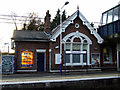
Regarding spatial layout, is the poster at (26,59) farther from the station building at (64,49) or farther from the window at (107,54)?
the window at (107,54)

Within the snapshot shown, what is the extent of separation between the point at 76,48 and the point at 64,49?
1.66 meters

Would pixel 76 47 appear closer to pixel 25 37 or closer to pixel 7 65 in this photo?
pixel 25 37

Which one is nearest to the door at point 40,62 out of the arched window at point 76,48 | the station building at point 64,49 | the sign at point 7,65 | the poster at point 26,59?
the station building at point 64,49

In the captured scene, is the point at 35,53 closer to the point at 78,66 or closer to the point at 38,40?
the point at 38,40

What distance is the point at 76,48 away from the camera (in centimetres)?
2388

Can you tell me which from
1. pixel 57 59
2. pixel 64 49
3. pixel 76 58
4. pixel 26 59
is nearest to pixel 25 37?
pixel 26 59

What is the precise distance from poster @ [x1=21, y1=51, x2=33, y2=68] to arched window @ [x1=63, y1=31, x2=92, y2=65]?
4389 mm

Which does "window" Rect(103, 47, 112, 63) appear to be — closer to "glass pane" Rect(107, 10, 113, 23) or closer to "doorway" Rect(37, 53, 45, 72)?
"glass pane" Rect(107, 10, 113, 23)

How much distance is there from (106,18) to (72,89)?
1553 cm

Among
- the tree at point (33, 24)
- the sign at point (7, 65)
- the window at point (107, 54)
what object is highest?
the tree at point (33, 24)

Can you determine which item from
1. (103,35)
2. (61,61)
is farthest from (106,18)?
(61,61)

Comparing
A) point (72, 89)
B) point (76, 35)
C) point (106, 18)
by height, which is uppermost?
point (106, 18)

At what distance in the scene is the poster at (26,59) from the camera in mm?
22422

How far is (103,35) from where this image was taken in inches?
1029
